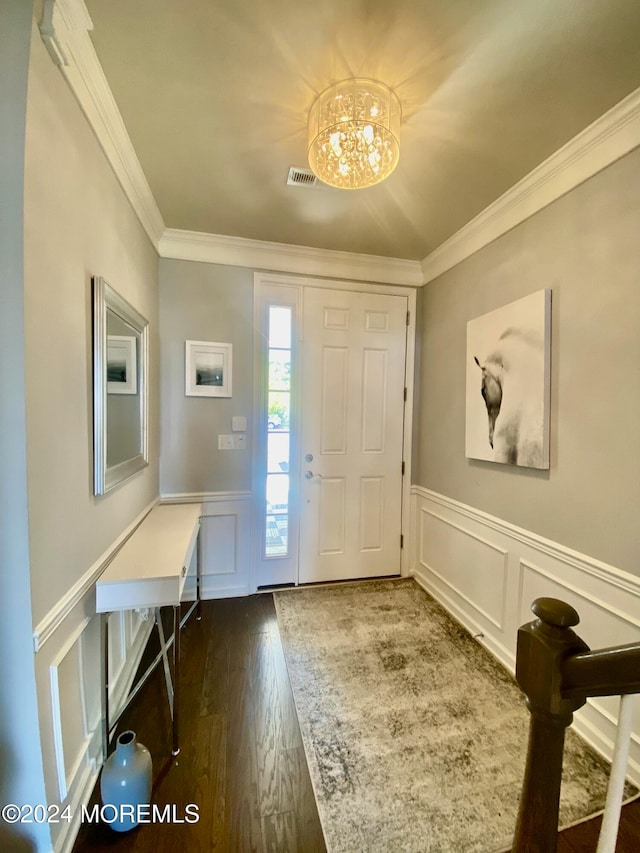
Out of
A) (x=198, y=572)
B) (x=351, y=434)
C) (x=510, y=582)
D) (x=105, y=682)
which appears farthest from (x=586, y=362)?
(x=198, y=572)

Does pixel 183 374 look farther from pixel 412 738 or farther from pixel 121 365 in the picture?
pixel 412 738

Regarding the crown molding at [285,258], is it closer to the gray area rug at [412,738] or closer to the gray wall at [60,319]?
the gray wall at [60,319]

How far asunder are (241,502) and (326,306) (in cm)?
164

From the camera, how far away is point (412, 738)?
1.56 m

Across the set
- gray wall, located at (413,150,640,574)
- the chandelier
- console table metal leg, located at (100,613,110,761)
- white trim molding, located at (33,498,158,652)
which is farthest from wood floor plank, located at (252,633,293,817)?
the chandelier

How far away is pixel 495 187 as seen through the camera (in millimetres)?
1922

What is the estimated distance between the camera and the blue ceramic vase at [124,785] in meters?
1.18

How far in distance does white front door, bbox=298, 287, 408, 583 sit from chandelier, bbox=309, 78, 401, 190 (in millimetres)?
1307

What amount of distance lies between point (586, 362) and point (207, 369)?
2.24m

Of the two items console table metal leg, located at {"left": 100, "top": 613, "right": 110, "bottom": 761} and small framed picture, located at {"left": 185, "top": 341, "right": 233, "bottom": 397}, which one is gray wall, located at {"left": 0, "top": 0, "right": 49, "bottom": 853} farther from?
small framed picture, located at {"left": 185, "top": 341, "right": 233, "bottom": 397}

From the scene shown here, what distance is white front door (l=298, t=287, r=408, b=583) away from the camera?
280cm

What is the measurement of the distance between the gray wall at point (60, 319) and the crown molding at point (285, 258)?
956mm

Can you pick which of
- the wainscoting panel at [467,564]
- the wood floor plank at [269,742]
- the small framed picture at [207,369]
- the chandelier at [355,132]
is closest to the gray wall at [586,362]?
the wainscoting panel at [467,564]

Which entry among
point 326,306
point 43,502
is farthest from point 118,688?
point 326,306
